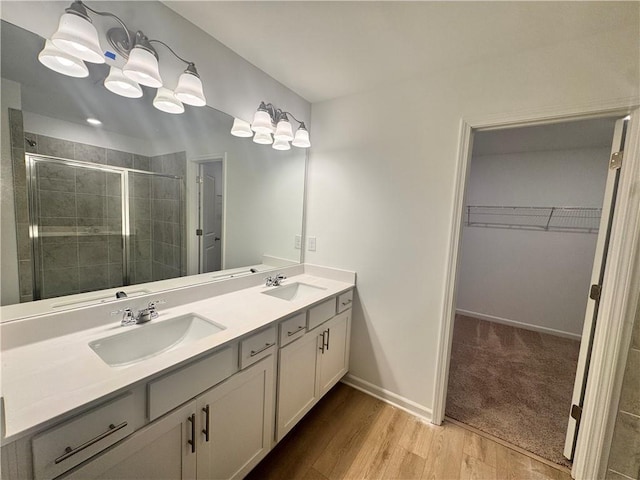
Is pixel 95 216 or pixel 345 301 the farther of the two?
pixel 345 301

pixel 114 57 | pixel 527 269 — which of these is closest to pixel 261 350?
pixel 114 57

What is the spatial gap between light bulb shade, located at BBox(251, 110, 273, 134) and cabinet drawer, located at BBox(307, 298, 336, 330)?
49.5 inches

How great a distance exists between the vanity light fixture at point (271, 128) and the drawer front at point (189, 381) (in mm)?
1386

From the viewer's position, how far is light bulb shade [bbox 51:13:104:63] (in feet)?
3.07

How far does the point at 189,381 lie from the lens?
39.2 inches

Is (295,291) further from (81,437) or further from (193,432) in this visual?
(81,437)

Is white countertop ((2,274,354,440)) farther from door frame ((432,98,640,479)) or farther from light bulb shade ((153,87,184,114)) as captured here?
door frame ((432,98,640,479))

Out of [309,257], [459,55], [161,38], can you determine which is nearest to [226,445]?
[309,257]

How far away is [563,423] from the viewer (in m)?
1.85

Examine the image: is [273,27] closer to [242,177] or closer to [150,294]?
[242,177]

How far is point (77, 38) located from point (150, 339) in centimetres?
126

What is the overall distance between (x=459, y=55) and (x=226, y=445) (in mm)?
2428

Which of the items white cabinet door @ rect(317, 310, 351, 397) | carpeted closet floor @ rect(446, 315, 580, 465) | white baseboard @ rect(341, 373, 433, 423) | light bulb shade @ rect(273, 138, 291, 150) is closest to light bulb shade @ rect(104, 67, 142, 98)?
light bulb shade @ rect(273, 138, 291, 150)

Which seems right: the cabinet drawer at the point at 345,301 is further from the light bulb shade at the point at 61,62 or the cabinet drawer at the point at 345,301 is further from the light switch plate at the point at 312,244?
the light bulb shade at the point at 61,62
